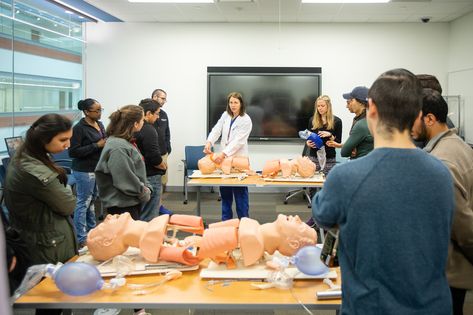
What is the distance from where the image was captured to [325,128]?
15.9 feet

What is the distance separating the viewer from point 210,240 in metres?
1.97

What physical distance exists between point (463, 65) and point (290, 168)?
12.4ft

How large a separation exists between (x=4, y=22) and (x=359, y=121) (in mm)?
4113

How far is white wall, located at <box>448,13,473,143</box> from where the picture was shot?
6.16 m

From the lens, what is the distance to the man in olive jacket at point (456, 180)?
5.43 feet

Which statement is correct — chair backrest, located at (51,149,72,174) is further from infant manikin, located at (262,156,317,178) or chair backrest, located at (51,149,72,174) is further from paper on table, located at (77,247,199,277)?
paper on table, located at (77,247,199,277)

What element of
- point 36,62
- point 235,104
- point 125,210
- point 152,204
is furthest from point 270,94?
point 125,210

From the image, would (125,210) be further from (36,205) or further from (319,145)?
(319,145)

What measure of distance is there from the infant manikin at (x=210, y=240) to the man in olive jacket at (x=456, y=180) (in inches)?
23.3

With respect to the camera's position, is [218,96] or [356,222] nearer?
[356,222]

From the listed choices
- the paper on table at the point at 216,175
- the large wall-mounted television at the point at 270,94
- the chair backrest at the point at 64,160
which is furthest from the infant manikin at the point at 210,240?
the large wall-mounted television at the point at 270,94

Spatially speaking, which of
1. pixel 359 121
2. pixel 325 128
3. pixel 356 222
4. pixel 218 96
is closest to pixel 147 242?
pixel 356 222

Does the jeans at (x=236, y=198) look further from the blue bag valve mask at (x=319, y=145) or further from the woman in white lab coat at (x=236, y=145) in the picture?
the blue bag valve mask at (x=319, y=145)

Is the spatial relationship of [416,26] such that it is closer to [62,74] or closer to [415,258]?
[62,74]
